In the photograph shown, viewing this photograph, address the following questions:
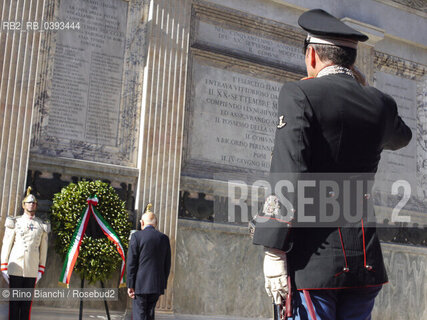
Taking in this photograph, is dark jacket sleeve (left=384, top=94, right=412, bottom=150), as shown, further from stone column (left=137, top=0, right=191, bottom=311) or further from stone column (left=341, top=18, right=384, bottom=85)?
stone column (left=341, top=18, right=384, bottom=85)

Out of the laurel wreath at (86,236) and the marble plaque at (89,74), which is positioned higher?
the marble plaque at (89,74)

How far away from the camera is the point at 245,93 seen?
1031 centimetres

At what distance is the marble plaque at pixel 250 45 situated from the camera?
10.1m

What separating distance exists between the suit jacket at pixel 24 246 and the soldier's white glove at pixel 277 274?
5.47 meters

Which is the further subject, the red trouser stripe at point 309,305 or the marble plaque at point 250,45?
the marble plaque at point 250,45

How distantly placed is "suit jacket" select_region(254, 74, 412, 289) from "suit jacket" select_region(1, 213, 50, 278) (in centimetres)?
542

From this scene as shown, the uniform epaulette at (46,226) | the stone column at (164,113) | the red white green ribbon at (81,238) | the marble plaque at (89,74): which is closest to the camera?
the uniform epaulette at (46,226)

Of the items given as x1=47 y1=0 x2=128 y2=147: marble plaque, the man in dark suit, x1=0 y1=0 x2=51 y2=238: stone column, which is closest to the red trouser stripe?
the man in dark suit

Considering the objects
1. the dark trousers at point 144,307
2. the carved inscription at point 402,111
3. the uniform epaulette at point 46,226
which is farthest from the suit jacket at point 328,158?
the carved inscription at point 402,111

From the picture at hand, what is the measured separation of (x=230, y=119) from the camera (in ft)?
33.0

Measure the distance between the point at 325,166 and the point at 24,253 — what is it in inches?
218

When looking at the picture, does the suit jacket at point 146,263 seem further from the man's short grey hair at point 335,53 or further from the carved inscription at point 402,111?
the carved inscription at point 402,111

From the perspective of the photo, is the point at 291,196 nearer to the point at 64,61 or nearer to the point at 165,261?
the point at 165,261

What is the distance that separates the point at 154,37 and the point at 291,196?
7380mm
